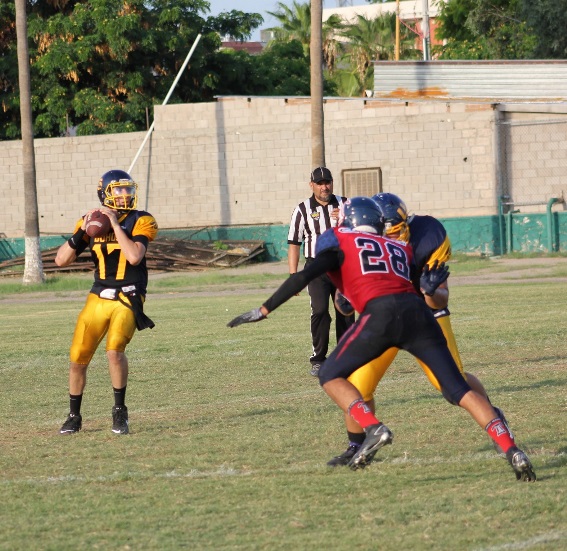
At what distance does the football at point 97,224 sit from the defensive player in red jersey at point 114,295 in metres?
0.05

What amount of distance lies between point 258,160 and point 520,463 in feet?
78.8

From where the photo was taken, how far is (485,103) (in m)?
27.0

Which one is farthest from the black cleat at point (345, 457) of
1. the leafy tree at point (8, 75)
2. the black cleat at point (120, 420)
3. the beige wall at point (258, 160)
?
the leafy tree at point (8, 75)

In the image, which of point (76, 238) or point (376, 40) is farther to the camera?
point (376, 40)

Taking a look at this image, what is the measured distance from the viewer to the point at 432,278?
6.72 metres

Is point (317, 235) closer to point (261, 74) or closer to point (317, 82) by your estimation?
point (317, 82)

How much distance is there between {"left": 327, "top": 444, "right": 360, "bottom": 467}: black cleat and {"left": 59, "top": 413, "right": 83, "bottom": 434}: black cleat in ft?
7.53

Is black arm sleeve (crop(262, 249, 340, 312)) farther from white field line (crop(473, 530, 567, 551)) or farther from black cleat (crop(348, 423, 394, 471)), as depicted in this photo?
white field line (crop(473, 530, 567, 551))

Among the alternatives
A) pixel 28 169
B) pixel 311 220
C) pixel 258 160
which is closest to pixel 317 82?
pixel 258 160

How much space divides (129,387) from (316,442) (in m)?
3.38

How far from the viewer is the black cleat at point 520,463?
590 centimetres

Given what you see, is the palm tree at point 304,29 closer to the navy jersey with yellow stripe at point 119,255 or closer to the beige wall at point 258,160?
the beige wall at point 258,160

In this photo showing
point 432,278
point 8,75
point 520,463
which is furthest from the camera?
point 8,75

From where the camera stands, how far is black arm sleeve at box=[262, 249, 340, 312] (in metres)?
6.17
